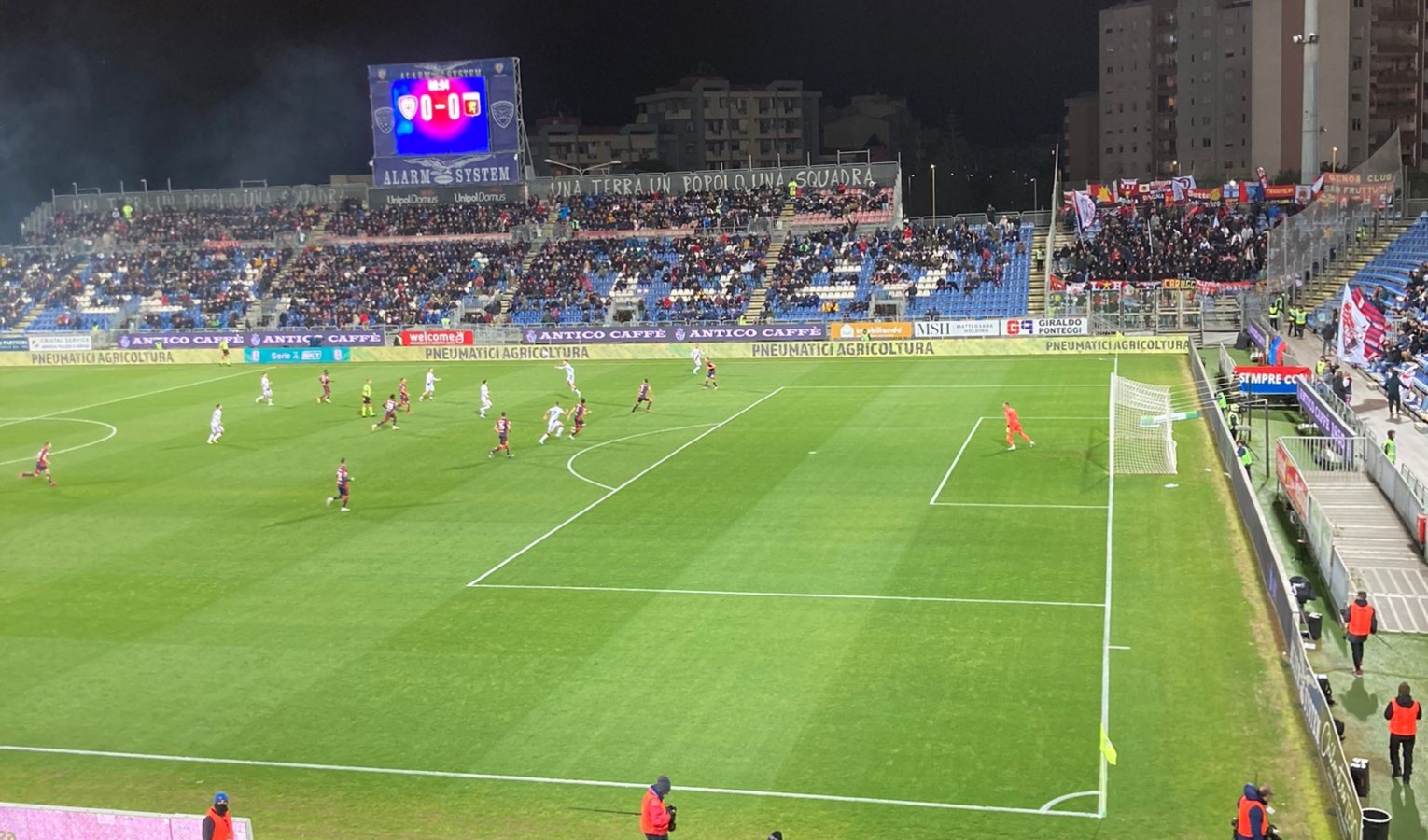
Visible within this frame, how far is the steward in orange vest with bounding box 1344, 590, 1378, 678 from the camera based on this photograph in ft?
58.2

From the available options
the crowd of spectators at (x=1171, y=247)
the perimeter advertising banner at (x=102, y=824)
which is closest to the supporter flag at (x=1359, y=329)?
the crowd of spectators at (x=1171, y=247)

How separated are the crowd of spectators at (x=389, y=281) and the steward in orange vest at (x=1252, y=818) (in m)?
62.9

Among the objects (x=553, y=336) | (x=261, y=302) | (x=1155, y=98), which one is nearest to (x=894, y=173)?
(x=553, y=336)

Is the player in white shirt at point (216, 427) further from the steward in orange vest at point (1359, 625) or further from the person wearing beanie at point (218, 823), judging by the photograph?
the steward in orange vest at point (1359, 625)

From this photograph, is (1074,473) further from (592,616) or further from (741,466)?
(592,616)

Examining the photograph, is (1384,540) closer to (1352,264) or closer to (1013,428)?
(1013,428)

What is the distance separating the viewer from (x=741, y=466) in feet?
110

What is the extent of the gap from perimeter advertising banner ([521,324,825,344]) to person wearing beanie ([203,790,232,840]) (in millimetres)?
49193

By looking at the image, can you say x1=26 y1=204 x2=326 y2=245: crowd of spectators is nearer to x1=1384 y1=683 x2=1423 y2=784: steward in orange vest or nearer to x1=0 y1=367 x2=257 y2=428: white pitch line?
x1=0 y1=367 x2=257 y2=428: white pitch line

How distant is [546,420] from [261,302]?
4093cm

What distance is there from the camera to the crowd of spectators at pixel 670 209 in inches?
3056

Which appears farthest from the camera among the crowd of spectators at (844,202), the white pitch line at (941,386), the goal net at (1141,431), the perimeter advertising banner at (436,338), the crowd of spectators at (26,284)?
the crowd of spectators at (26,284)

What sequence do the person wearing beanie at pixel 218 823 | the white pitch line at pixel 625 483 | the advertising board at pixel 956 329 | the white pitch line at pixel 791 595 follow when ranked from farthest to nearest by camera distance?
the advertising board at pixel 956 329 → the white pitch line at pixel 625 483 → the white pitch line at pixel 791 595 → the person wearing beanie at pixel 218 823

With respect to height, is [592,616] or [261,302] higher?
[261,302]
